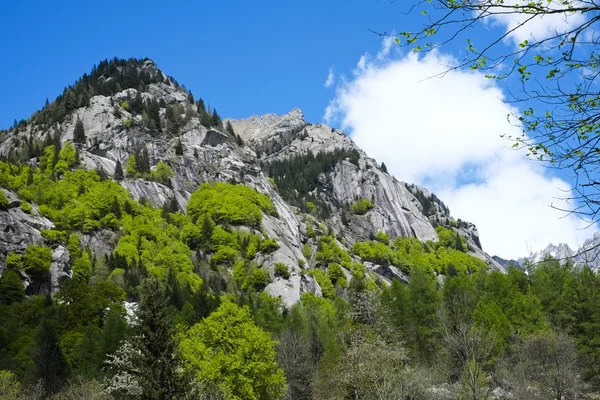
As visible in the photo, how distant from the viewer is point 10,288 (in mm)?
64375

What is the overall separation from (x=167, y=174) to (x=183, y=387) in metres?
94.8

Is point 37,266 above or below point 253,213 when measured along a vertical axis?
below

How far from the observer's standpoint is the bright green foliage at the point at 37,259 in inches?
2761

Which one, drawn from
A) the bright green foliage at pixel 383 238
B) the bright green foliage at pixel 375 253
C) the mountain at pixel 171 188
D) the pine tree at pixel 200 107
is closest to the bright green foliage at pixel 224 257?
the mountain at pixel 171 188

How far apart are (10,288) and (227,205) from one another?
4908 cm

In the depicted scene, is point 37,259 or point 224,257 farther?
point 224,257

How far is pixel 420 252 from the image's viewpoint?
152 metres

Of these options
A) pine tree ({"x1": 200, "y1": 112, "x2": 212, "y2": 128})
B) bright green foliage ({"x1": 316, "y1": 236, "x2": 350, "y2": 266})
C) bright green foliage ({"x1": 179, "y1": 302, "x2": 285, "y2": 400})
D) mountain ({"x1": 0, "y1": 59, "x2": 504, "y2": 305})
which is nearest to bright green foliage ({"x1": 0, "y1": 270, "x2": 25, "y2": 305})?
mountain ({"x1": 0, "y1": 59, "x2": 504, "y2": 305})

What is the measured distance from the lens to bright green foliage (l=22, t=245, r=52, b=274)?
7012cm

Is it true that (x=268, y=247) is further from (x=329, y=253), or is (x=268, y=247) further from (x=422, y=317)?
(x=422, y=317)

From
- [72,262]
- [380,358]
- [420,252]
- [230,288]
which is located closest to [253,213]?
[230,288]

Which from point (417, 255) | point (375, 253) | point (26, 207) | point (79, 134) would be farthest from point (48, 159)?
point (417, 255)

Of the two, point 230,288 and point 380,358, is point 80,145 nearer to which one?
point 230,288

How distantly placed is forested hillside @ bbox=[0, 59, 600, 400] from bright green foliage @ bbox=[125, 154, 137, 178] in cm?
39
